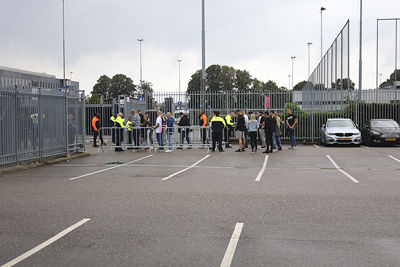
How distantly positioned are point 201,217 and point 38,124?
32.0 ft

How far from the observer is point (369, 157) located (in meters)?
16.9

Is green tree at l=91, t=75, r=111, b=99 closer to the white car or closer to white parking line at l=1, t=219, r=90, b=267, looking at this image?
the white car

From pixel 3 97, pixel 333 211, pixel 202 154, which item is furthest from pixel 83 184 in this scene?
pixel 202 154

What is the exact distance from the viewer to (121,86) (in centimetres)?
9044

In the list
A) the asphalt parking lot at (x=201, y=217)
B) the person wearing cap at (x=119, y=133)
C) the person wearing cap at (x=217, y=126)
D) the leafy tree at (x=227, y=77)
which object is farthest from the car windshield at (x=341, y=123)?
the leafy tree at (x=227, y=77)

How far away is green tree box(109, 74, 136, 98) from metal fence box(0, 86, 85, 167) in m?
72.3

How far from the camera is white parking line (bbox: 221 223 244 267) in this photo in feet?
15.1

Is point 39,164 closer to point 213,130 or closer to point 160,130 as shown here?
point 160,130

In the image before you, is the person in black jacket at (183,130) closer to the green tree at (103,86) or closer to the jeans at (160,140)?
the jeans at (160,140)

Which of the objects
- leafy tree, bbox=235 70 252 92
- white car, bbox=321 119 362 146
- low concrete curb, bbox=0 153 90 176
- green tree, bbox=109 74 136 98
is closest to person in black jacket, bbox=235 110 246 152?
white car, bbox=321 119 362 146

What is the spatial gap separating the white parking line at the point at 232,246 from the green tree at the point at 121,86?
85500 mm

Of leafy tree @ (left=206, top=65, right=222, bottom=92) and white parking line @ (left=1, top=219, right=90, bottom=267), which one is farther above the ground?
leafy tree @ (left=206, top=65, right=222, bottom=92)

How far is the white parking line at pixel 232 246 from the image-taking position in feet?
15.1

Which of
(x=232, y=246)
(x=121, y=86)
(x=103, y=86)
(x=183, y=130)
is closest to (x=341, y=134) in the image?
(x=183, y=130)
